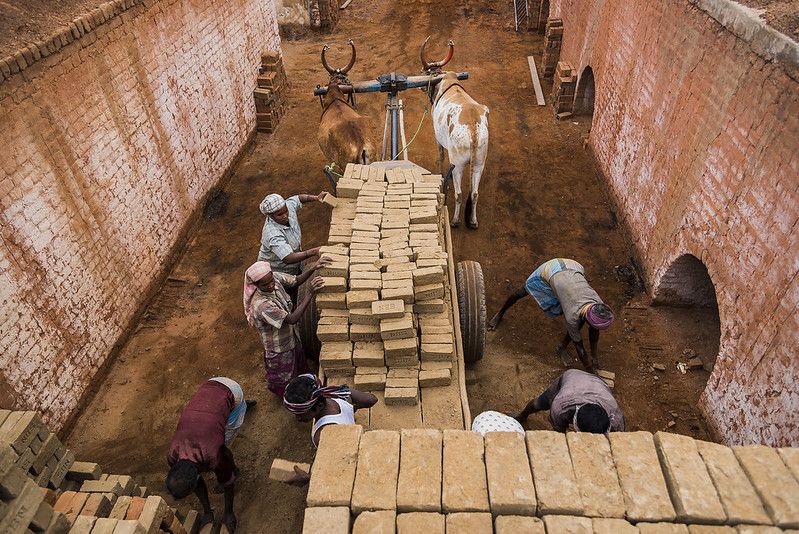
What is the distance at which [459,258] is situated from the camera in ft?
23.7

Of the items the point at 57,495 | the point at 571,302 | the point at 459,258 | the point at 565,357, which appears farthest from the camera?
the point at 459,258

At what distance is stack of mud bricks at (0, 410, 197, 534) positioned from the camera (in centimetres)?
253

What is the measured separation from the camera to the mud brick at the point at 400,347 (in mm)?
3953

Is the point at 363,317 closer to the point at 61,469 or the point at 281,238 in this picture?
the point at 281,238

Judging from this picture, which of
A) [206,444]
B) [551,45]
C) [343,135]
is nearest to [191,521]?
[206,444]

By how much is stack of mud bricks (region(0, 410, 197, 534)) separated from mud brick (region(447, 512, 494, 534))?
184cm

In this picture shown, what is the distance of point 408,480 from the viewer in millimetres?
2494

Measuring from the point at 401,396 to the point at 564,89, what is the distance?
8608mm

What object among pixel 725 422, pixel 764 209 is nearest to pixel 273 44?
pixel 764 209

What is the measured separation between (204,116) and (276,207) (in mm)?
4127

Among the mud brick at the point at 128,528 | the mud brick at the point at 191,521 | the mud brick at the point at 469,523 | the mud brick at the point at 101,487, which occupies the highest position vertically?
the mud brick at the point at 469,523

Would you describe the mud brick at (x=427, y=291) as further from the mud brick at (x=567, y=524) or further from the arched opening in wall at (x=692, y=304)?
the arched opening in wall at (x=692, y=304)

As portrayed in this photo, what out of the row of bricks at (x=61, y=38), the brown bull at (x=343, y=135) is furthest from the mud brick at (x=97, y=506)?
the brown bull at (x=343, y=135)

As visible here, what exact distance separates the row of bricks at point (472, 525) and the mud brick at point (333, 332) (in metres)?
1.82
